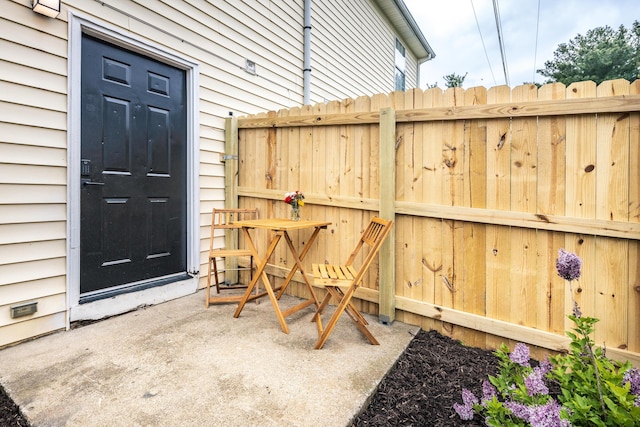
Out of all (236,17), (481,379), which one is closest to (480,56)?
(236,17)

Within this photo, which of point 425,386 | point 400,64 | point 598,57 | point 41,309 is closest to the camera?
point 425,386

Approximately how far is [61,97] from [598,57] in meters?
21.2

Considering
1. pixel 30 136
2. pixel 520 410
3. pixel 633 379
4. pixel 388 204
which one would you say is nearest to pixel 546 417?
pixel 520 410

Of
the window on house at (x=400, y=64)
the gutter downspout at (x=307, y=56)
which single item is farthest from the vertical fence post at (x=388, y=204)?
the window on house at (x=400, y=64)

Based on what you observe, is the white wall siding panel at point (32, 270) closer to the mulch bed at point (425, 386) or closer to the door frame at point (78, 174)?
the door frame at point (78, 174)

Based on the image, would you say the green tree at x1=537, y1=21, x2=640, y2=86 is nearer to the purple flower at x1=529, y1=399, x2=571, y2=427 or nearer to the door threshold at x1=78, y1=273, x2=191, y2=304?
the purple flower at x1=529, y1=399, x2=571, y2=427

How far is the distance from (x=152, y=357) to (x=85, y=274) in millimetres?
1045

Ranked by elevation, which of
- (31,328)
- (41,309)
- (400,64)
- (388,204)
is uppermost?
(400,64)

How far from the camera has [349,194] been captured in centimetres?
285

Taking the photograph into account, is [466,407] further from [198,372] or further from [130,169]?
[130,169]

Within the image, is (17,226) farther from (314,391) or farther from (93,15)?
(314,391)

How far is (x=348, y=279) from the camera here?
222 cm

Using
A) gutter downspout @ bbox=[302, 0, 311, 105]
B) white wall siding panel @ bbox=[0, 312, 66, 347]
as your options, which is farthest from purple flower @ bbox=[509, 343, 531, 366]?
gutter downspout @ bbox=[302, 0, 311, 105]

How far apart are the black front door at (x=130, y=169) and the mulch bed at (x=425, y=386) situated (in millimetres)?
1203
